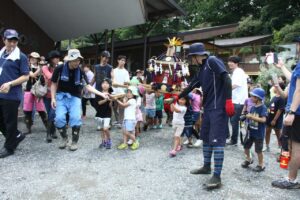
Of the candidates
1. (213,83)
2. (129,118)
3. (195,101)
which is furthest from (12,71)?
(195,101)

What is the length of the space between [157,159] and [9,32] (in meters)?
3.22

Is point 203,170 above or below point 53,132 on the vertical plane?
below

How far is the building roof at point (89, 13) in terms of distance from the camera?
11398 mm

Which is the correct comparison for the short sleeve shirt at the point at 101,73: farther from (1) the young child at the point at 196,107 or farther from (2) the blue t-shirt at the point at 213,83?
(2) the blue t-shirt at the point at 213,83

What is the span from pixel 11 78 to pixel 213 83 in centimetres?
326

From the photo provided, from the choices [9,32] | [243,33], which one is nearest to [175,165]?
[9,32]

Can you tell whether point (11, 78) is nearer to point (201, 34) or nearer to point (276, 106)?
point (276, 106)

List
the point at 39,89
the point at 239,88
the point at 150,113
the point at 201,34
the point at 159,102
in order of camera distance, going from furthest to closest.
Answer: the point at 201,34 < the point at 159,102 < the point at 150,113 < the point at 239,88 < the point at 39,89

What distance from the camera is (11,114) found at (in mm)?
5246

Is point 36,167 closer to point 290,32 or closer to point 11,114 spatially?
point 11,114

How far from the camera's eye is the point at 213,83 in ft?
14.4

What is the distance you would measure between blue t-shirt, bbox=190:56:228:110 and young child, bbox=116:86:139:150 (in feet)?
6.68

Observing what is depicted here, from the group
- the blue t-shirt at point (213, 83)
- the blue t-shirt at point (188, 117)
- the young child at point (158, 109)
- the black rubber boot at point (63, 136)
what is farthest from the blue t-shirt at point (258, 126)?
the young child at point (158, 109)

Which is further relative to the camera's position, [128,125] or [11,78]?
[128,125]
